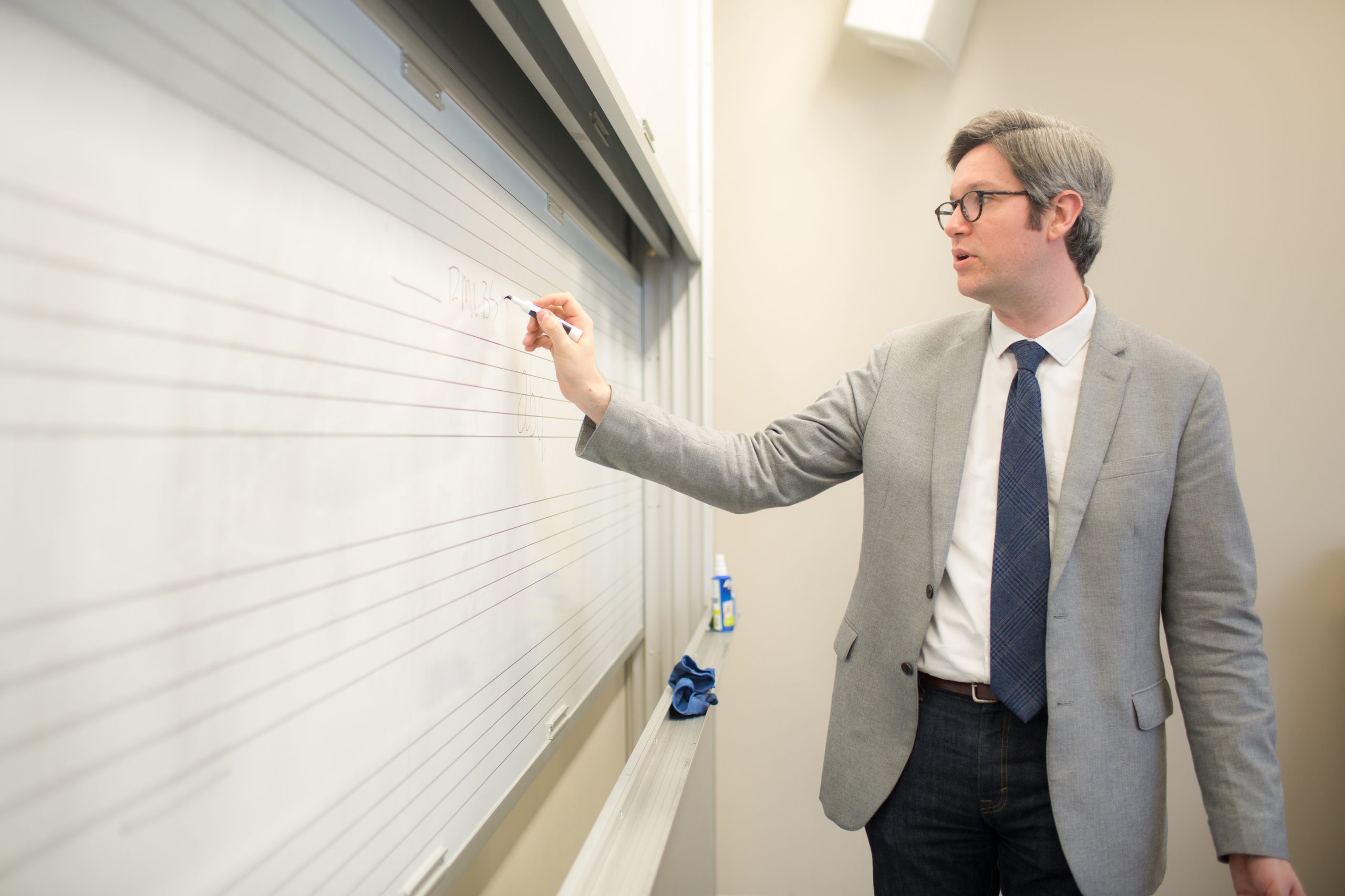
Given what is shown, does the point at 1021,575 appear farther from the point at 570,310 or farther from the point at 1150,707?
the point at 570,310

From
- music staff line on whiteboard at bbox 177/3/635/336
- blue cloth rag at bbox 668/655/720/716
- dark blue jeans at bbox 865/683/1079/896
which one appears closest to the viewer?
music staff line on whiteboard at bbox 177/3/635/336

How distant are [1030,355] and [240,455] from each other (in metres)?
1.01

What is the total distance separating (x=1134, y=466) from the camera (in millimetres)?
897

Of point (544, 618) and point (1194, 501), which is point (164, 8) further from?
point (1194, 501)

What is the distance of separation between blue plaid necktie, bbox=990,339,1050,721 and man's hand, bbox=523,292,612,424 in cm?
59

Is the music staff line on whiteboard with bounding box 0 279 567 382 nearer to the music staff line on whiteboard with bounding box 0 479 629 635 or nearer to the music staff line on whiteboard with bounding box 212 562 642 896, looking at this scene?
the music staff line on whiteboard with bounding box 0 479 629 635

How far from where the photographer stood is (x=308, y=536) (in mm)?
491

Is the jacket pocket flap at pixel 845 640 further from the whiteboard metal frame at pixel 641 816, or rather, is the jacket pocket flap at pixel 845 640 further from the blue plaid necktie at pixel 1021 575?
the whiteboard metal frame at pixel 641 816

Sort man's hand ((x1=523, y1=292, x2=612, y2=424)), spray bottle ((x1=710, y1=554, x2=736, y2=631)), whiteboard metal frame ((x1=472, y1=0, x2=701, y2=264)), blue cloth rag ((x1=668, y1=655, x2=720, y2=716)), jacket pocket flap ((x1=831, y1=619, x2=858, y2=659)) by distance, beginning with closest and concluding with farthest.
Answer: whiteboard metal frame ((x1=472, y1=0, x2=701, y2=264))
man's hand ((x1=523, y1=292, x2=612, y2=424))
jacket pocket flap ((x1=831, y1=619, x2=858, y2=659))
blue cloth rag ((x1=668, y1=655, x2=720, y2=716))
spray bottle ((x1=710, y1=554, x2=736, y2=631))

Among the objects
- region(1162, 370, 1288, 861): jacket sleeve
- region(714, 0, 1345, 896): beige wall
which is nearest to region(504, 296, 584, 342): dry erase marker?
region(1162, 370, 1288, 861): jacket sleeve

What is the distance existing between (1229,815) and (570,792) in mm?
985

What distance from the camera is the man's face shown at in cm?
96

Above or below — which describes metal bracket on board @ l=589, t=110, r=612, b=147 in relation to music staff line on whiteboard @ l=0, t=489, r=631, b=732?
above

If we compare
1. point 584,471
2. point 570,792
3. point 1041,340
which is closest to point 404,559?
point 584,471
